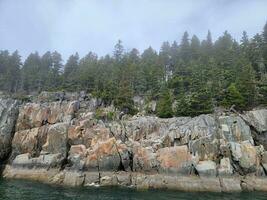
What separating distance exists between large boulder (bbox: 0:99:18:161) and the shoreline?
1128 cm

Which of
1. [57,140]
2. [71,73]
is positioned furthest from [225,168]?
[71,73]

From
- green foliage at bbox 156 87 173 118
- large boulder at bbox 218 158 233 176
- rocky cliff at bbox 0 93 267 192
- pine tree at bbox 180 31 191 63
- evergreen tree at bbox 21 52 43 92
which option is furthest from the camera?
evergreen tree at bbox 21 52 43 92

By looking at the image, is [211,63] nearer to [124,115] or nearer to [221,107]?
[221,107]

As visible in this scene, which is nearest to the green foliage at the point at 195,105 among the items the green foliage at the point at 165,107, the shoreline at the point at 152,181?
the green foliage at the point at 165,107

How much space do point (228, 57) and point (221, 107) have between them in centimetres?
2210

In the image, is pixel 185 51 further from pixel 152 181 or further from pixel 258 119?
pixel 152 181

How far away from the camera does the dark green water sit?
32.8m

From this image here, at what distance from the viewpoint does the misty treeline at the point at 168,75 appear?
5750cm

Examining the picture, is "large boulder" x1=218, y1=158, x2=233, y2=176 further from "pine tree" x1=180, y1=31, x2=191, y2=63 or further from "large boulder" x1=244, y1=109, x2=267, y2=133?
"pine tree" x1=180, y1=31, x2=191, y2=63

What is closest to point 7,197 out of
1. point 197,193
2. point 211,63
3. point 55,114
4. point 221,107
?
point 197,193

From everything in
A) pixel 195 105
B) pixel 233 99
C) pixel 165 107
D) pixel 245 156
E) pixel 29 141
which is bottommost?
pixel 245 156

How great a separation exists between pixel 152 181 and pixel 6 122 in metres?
31.5

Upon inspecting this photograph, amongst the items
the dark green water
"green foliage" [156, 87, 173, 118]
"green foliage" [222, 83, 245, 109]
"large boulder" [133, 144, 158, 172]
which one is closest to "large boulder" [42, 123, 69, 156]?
the dark green water

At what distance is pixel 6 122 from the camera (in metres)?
54.8
